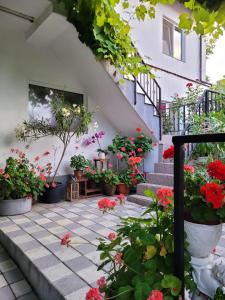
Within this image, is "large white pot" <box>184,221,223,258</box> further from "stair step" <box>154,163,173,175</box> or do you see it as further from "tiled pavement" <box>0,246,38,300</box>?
"stair step" <box>154,163,173,175</box>

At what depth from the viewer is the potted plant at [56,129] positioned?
3.64 metres

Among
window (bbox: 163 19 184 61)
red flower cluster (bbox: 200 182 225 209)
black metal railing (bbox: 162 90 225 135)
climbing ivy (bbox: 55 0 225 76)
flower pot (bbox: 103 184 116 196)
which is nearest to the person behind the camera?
red flower cluster (bbox: 200 182 225 209)

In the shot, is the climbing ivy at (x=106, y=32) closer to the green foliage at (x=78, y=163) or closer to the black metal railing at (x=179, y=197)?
the black metal railing at (x=179, y=197)

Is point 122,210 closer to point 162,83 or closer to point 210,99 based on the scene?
point 210,99

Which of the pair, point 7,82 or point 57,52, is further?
point 57,52

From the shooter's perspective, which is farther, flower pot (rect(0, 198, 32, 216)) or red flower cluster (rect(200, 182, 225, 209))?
flower pot (rect(0, 198, 32, 216))

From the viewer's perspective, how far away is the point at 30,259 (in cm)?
180

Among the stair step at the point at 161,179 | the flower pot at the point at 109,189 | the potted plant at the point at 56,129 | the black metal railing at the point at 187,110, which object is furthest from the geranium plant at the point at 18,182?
the black metal railing at the point at 187,110

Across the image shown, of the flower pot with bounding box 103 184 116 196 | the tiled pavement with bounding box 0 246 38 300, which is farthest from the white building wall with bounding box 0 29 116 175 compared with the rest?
the tiled pavement with bounding box 0 246 38 300

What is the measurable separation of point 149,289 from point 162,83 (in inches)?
214

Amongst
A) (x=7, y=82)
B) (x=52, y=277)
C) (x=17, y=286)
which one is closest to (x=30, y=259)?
(x=17, y=286)

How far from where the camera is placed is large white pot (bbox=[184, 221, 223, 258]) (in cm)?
84

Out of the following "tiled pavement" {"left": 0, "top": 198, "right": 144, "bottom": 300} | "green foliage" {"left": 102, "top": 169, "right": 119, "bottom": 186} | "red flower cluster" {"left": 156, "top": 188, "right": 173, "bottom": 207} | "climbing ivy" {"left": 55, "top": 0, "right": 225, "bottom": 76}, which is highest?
"climbing ivy" {"left": 55, "top": 0, "right": 225, "bottom": 76}

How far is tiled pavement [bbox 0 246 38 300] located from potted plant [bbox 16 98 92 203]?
159cm
